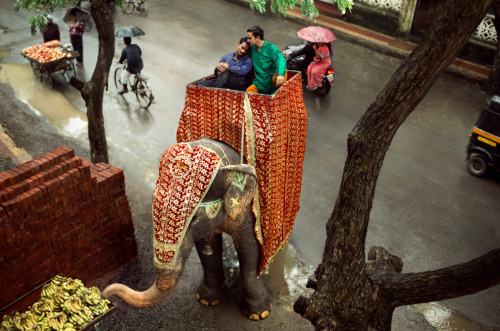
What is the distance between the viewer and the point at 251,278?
611 centimetres

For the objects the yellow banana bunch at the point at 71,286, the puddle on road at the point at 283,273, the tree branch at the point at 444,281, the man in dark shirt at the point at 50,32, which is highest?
the tree branch at the point at 444,281

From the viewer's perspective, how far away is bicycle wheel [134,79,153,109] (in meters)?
11.0

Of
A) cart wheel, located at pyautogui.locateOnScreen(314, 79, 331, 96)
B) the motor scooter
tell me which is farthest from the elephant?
the motor scooter

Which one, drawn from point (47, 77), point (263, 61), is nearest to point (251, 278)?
point (263, 61)

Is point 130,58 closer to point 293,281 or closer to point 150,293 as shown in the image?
point 293,281

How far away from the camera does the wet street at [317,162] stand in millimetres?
6523

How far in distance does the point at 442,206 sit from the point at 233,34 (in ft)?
29.1

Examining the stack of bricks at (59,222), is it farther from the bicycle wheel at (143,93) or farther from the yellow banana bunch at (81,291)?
the bicycle wheel at (143,93)

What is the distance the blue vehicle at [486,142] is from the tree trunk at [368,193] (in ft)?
14.4

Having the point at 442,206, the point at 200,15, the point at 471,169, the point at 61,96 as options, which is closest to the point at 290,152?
the point at 442,206

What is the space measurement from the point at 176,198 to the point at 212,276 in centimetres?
191

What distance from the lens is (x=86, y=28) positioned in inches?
499

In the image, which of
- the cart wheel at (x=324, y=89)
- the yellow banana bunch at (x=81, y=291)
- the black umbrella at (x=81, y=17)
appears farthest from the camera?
the black umbrella at (x=81, y=17)

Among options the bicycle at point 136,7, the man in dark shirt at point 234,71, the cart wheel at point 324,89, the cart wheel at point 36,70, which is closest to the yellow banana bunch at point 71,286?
the man in dark shirt at point 234,71
